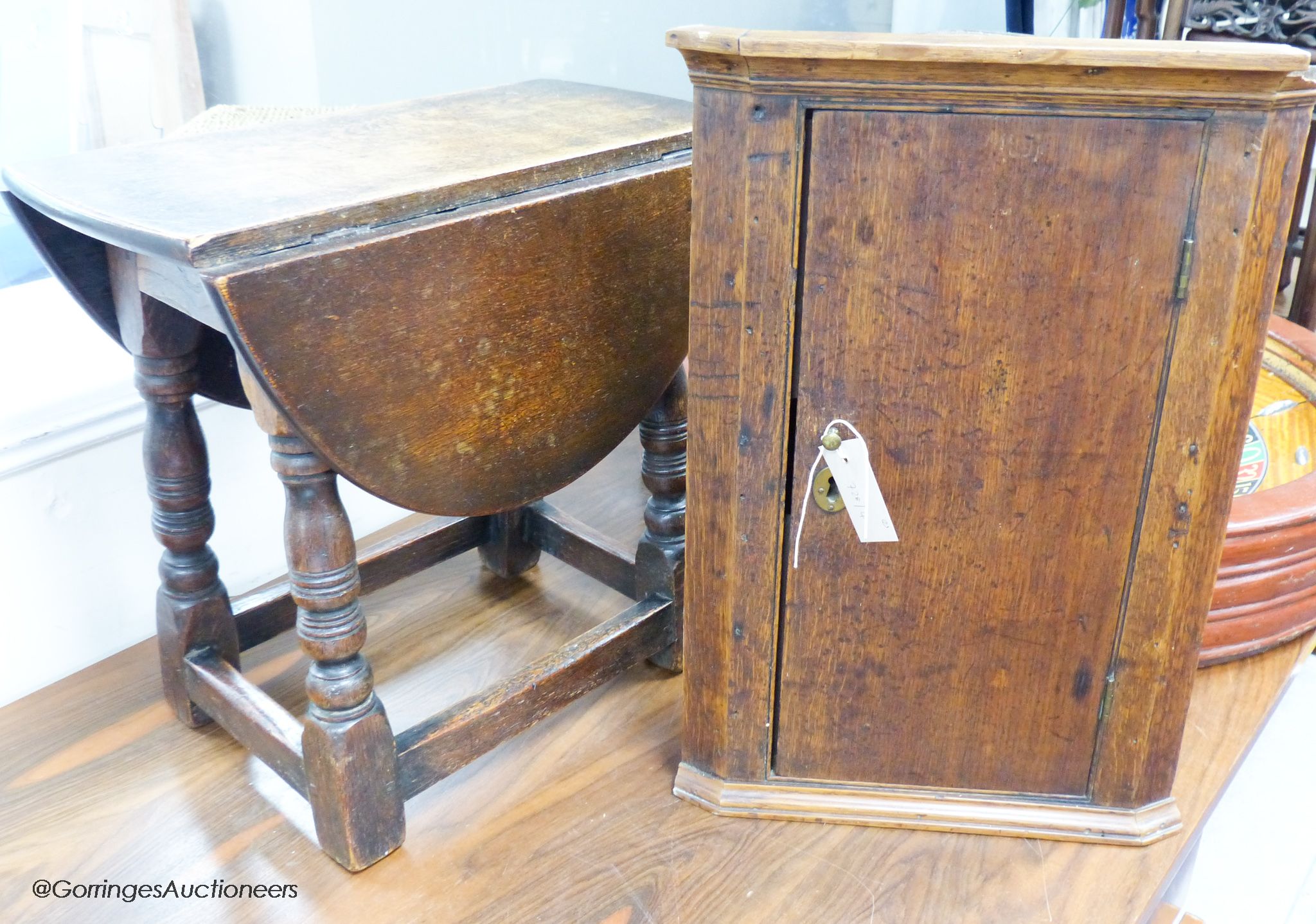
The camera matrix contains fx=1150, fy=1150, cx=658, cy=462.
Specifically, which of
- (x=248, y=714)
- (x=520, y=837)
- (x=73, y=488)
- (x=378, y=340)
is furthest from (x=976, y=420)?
(x=73, y=488)

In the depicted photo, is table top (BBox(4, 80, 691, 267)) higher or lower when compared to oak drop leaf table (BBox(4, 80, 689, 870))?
higher

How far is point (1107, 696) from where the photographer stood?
3.96 feet

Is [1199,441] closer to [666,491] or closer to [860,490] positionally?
[860,490]

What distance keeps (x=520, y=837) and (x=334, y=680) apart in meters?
0.29

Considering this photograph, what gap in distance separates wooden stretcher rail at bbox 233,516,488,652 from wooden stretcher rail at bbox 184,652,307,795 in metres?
0.09

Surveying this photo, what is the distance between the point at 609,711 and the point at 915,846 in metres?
0.43

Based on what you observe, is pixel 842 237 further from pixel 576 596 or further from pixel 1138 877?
pixel 576 596

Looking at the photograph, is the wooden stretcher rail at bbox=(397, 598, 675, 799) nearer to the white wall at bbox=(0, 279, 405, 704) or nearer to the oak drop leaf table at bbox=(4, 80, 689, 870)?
the oak drop leaf table at bbox=(4, 80, 689, 870)

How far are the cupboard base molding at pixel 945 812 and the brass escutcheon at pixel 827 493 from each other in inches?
13.8

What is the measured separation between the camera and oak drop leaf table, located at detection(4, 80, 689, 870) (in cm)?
102

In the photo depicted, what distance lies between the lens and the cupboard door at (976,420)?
3.29 feet

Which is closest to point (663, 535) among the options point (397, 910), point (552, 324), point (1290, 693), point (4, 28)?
point (552, 324)

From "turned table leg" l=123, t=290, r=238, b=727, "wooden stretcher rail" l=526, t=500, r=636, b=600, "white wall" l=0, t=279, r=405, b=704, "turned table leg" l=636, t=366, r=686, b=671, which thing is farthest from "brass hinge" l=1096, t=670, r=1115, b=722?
"white wall" l=0, t=279, r=405, b=704

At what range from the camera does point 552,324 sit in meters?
1.21
